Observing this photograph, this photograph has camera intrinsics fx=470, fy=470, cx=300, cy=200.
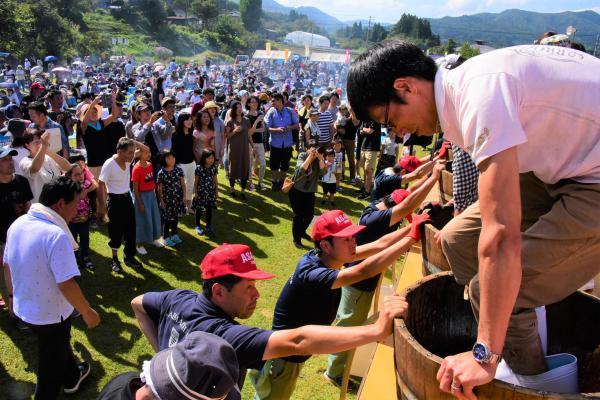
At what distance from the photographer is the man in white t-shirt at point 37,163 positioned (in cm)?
597

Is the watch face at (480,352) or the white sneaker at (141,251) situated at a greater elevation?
the watch face at (480,352)

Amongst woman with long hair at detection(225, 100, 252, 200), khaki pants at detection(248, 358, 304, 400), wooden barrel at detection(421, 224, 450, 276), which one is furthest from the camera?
woman with long hair at detection(225, 100, 252, 200)

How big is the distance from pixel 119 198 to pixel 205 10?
115 meters

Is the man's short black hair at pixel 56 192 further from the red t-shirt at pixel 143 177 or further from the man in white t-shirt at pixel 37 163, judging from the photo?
the red t-shirt at pixel 143 177

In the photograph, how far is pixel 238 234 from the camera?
9078 mm

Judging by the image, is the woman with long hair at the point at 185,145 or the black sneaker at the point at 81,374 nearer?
the black sneaker at the point at 81,374

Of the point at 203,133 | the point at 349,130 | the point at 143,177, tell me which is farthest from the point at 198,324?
the point at 349,130

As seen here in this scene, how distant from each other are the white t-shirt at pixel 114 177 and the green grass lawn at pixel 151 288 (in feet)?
4.30

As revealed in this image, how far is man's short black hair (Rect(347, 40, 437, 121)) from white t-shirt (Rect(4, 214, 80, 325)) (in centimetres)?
294

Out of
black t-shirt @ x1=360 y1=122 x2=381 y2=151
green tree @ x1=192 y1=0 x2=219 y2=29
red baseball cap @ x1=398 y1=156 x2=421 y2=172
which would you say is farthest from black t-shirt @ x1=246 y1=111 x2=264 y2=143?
green tree @ x1=192 y1=0 x2=219 y2=29

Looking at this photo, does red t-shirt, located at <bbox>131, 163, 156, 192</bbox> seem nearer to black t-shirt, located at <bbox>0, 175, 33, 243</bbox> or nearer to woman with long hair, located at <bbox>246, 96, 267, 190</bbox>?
black t-shirt, located at <bbox>0, 175, 33, 243</bbox>

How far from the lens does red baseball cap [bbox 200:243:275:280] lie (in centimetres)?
264

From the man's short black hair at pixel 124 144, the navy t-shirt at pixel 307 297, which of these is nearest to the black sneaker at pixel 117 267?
the man's short black hair at pixel 124 144

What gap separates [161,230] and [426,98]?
7.06 metres
